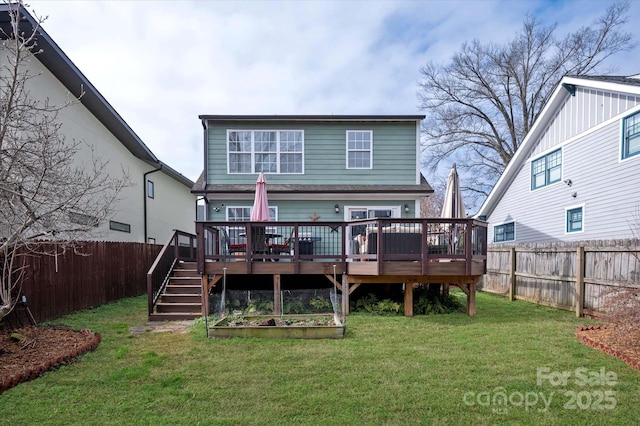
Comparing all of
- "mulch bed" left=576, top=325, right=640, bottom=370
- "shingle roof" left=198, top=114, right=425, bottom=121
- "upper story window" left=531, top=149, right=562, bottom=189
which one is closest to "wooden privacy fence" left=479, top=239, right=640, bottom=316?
"mulch bed" left=576, top=325, right=640, bottom=370

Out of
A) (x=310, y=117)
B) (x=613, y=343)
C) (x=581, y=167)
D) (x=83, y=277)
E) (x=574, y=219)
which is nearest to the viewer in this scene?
(x=613, y=343)

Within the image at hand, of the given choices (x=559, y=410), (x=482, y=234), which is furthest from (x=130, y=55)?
(x=559, y=410)

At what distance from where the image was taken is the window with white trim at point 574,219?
9992 millimetres

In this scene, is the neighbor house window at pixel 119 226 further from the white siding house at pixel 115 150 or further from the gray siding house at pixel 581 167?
the gray siding house at pixel 581 167

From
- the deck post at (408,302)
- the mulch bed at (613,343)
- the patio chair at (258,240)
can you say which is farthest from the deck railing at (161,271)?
the mulch bed at (613,343)

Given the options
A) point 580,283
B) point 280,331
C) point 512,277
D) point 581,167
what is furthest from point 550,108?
point 280,331

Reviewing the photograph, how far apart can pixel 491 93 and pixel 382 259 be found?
20015 millimetres

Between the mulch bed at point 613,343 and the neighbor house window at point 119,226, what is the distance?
1276 centimetres

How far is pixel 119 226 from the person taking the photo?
1180cm

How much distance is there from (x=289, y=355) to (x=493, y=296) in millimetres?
7824

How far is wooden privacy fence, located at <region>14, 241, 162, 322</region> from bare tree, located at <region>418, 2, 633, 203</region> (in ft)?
62.2

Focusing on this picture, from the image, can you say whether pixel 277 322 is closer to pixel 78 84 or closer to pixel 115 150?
pixel 78 84

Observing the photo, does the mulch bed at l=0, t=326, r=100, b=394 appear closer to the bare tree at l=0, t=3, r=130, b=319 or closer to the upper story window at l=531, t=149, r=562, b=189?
the bare tree at l=0, t=3, r=130, b=319

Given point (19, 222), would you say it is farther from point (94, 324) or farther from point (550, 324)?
point (550, 324)
